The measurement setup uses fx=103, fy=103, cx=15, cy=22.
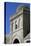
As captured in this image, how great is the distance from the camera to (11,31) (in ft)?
2.63

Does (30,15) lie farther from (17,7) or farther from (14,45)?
(14,45)

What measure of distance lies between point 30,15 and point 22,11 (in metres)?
0.07

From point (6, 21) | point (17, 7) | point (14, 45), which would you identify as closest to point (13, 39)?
point (14, 45)

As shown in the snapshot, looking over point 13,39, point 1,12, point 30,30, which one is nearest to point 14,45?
point 13,39

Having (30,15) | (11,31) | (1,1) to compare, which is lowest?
(11,31)

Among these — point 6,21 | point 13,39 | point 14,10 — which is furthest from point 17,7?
point 13,39

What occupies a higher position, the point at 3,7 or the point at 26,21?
the point at 3,7

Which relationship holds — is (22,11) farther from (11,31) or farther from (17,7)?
(11,31)

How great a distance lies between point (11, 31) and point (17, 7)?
0.64 feet

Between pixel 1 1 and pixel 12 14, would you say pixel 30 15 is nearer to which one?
pixel 12 14

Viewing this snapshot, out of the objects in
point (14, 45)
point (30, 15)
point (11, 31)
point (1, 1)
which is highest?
point (1, 1)

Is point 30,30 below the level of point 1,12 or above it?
below

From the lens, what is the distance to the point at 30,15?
83 cm

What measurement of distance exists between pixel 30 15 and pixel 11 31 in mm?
200
